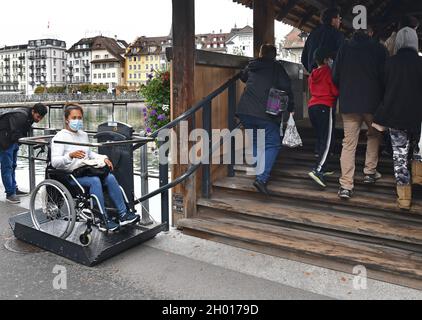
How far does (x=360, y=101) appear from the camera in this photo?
416 centimetres

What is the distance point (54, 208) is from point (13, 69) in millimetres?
156745

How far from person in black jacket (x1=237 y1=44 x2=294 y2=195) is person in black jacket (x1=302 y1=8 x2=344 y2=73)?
555mm

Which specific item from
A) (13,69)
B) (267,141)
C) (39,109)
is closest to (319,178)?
(267,141)

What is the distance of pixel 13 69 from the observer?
14575cm

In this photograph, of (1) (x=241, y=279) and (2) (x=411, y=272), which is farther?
(1) (x=241, y=279)

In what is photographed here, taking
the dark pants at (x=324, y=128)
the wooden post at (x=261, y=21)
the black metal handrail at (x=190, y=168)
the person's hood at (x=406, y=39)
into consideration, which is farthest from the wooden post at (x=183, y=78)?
the person's hood at (x=406, y=39)

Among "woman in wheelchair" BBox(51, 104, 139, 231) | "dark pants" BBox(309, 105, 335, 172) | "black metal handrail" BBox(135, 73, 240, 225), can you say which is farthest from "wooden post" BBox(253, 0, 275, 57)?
"woman in wheelchair" BBox(51, 104, 139, 231)

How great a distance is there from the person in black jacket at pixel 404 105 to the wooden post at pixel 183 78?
199 cm

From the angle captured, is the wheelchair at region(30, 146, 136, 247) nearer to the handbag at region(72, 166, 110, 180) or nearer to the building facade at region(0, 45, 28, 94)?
the handbag at region(72, 166, 110, 180)

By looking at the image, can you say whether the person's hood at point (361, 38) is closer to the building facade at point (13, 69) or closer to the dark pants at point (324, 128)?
the dark pants at point (324, 128)

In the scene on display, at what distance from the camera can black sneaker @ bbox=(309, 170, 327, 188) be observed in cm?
454

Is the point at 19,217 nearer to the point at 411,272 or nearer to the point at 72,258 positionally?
the point at 72,258
